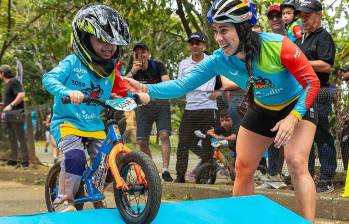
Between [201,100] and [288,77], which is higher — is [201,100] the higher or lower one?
the lower one

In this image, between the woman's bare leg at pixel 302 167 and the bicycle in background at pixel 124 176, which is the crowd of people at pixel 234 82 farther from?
the bicycle in background at pixel 124 176

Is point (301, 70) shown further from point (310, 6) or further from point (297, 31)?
point (297, 31)

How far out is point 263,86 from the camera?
5160 mm

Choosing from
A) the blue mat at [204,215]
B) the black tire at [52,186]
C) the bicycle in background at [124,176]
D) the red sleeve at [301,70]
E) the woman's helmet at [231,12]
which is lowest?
the black tire at [52,186]

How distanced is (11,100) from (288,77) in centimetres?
845

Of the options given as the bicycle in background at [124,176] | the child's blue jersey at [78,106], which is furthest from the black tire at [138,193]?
→ the child's blue jersey at [78,106]

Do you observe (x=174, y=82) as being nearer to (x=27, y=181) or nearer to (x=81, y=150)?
(x=81, y=150)

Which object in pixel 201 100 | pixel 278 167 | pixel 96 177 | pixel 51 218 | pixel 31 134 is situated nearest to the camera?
pixel 51 218

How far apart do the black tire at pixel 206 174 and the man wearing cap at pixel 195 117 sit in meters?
0.11

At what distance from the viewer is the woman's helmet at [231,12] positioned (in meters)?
4.93

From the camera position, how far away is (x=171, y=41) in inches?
1183

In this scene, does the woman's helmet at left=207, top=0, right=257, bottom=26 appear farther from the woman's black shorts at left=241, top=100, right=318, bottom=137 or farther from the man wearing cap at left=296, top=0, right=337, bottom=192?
the man wearing cap at left=296, top=0, right=337, bottom=192

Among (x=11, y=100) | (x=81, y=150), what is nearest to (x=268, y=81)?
(x=81, y=150)

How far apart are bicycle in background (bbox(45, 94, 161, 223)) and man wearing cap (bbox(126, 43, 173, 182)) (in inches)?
137
